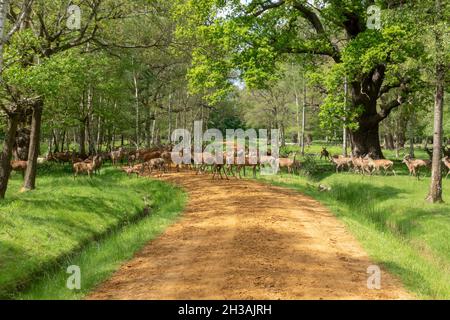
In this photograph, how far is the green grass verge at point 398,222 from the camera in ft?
33.0

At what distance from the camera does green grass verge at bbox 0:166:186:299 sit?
996cm

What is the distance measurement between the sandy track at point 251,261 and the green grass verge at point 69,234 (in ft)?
2.32

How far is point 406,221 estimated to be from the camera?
15359 mm

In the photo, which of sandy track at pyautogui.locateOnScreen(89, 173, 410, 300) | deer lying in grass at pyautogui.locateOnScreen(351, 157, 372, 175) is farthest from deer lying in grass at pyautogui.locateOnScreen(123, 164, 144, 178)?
deer lying in grass at pyautogui.locateOnScreen(351, 157, 372, 175)

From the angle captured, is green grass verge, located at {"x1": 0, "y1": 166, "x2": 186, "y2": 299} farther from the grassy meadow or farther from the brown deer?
the brown deer

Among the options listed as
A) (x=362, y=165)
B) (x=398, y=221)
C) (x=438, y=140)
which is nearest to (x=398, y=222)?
(x=398, y=221)

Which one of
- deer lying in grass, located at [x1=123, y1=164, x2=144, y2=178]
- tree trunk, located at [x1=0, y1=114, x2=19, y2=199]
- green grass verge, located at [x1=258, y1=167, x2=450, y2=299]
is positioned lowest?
green grass verge, located at [x1=258, y1=167, x2=450, y2=299]

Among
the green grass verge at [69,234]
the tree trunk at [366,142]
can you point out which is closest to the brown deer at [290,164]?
the tree trunk at [366,142]

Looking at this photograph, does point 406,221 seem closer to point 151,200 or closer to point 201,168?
point 151,200

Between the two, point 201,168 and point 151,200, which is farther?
point 201,168

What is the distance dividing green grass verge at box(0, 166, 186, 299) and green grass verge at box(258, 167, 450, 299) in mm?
6172

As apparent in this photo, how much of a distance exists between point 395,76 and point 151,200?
1537cm

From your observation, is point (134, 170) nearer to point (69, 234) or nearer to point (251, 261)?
point (69, 234)
